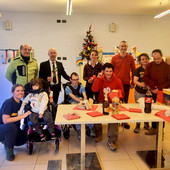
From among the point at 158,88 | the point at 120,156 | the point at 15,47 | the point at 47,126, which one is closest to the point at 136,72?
the point at 158,88

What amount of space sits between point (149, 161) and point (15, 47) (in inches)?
177

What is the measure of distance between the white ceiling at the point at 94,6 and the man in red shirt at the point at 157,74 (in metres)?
2.05

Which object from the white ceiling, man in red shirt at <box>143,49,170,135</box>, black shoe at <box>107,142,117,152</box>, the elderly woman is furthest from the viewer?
the white ceiling

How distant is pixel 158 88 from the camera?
2781 millimetres

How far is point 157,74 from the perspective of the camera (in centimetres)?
278

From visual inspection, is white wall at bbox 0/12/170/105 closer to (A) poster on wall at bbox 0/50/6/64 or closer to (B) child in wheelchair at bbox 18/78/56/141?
(A) poster on wall at bbox 0/50/6/64

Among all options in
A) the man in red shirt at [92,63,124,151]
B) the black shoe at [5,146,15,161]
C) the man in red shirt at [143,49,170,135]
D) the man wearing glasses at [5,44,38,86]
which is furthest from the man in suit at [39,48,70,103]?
the man in red shirt at [143,49,170,135]

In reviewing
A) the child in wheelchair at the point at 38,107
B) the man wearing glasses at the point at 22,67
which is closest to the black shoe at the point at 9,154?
the child in wheelchair at the point at 38,107

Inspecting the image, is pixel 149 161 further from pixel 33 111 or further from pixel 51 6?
pixel 51 6

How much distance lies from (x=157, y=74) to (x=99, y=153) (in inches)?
60.3

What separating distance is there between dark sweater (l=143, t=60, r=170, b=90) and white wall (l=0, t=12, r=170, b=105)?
8.75ft

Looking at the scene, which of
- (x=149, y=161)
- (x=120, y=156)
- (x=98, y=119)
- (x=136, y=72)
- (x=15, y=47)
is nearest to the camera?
(x=98, y=119)

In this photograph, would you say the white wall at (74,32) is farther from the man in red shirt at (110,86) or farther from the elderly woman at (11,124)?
the elderly woman at (11,124)

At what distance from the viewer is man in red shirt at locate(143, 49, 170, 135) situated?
9.01ft
